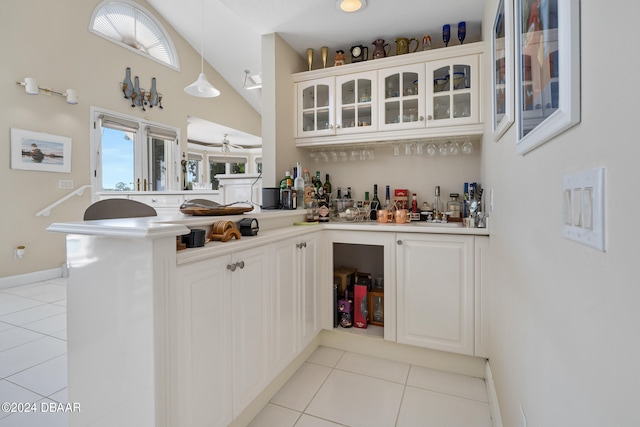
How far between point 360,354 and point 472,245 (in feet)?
3.75

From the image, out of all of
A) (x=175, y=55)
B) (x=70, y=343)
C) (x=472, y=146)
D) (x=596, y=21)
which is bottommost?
(x=70, y=343)

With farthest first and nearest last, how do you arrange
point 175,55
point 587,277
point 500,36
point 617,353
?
point 175,55 → point 500,36 → point 587,277 → point 617,353

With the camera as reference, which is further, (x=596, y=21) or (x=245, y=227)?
(x=245, y=227)

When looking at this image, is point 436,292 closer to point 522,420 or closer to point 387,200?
point 387,200

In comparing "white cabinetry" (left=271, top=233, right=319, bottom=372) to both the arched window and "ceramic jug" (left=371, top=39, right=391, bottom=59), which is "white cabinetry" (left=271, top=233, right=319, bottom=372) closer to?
"ceramic jug" (left=371, top=39, right=391, bottom=59)

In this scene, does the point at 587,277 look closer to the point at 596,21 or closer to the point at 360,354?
the point at 596,21

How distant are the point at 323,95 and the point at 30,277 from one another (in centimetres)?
444

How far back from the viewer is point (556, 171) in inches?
28.1

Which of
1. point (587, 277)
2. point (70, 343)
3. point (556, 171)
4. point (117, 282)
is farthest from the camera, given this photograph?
point (70, 343)

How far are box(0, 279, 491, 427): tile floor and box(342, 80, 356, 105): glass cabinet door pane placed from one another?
79.1 inches

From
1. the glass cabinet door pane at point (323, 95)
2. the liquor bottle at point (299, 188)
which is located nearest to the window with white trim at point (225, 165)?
the glass cabinet door pane at point (323, 95)

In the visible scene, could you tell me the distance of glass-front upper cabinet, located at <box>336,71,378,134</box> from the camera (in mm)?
2469

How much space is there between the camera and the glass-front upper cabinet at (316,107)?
A: 2.60 m

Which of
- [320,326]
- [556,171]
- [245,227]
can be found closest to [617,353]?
[556,171]
